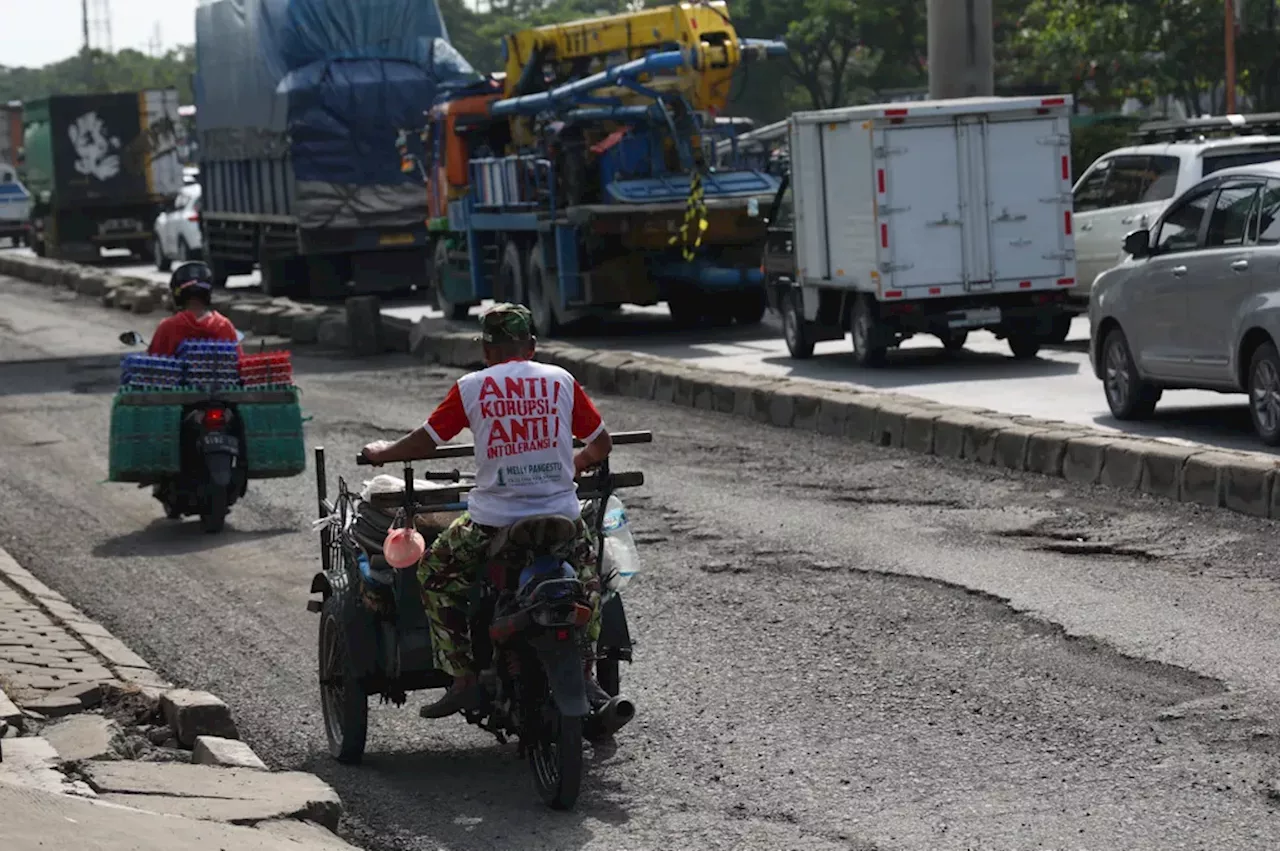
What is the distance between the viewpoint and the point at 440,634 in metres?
6.91

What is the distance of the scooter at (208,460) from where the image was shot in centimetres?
1280

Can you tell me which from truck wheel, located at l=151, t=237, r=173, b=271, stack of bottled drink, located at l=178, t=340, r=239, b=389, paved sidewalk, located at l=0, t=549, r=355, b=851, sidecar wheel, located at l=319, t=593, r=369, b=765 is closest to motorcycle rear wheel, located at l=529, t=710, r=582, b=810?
paved sidewalk, located at l=0, t=549, r=355, b=851

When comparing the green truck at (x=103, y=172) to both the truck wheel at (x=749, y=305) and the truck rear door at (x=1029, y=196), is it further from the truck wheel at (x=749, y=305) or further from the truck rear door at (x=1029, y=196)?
the truck rear door at (x=1029, y=196)

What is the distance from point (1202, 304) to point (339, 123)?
1974 cm

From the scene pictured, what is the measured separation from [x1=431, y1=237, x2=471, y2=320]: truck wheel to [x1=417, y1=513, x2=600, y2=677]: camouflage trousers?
21694 mm

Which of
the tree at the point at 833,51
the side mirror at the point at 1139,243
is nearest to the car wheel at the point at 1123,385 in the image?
the side mirror at the point at 1139,243

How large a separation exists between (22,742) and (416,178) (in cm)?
2589

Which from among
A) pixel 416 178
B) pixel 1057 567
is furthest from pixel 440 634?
pixel 416 178

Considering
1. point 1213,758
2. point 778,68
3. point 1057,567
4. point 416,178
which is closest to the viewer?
point 1213,758

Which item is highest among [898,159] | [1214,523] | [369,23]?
[369,23]

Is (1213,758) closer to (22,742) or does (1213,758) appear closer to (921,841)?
(921,841)

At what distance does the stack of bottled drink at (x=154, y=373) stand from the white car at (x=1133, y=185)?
8579 mm

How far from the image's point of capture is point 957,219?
1977 cm

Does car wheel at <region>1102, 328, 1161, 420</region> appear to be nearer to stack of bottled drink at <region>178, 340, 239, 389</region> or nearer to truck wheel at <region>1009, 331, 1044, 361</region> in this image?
truck wheel at <region>1009, 331, 1044, 361</region>
